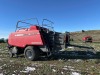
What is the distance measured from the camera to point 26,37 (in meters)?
13.1

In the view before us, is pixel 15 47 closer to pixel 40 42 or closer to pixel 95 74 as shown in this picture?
pixel 40 42

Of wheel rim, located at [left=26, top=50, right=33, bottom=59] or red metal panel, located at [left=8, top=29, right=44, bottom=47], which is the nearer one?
red metal panel, located at [left=8, top=29, right=44, bottom=47]

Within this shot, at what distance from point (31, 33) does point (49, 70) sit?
167 inches

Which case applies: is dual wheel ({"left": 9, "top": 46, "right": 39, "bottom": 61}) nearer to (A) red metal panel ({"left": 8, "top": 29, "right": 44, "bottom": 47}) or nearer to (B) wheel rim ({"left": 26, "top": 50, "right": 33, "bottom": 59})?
(B) wheel rim ({"left": 26, "top": 50, "right": 33, "bottom": 59})

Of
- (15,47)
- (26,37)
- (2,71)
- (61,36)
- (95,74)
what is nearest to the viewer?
(95,74)

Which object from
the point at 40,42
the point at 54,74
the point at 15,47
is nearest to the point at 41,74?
the point at 54,74

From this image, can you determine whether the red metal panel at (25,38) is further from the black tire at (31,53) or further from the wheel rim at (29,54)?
the wheel rim at (29,54)

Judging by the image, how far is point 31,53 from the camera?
1280 centimetres

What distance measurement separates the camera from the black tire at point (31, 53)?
494 inches

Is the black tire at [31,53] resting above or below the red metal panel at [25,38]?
below

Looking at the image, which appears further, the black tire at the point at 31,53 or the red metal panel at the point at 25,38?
the black tire at the point at 31,53

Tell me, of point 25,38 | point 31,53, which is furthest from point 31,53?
point 25,38

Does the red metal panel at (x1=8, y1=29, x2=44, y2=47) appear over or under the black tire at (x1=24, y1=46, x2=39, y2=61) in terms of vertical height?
over

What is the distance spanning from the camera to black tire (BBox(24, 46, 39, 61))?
494 inches
